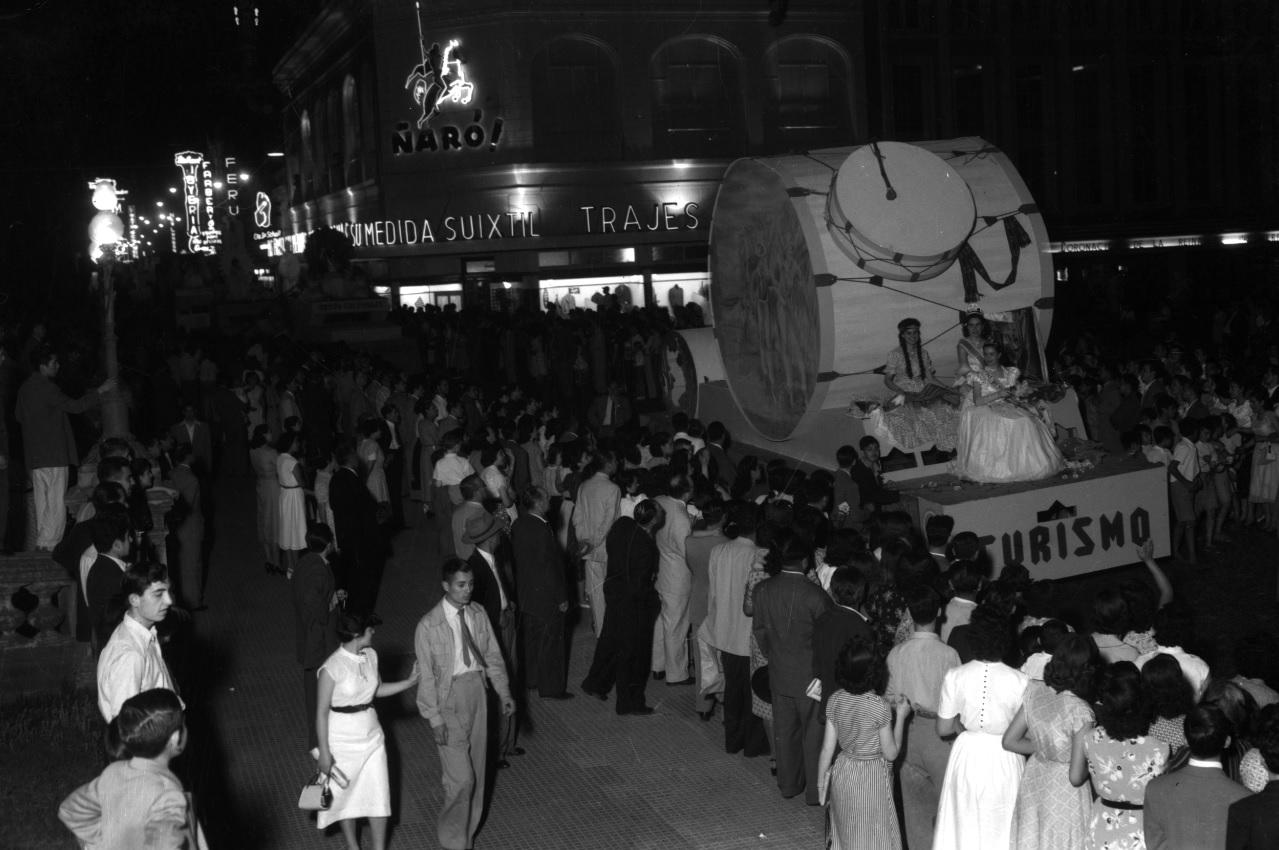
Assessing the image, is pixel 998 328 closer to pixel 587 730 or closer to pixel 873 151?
pixel 873 151

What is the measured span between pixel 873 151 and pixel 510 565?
631 centimetres

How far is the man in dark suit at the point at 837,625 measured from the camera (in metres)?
6.72

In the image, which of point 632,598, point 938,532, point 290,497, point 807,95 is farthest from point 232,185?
point 938,532

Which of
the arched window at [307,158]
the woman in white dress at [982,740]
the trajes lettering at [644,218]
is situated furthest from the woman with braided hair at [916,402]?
the arched window at [307,158]

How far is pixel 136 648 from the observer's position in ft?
20.4

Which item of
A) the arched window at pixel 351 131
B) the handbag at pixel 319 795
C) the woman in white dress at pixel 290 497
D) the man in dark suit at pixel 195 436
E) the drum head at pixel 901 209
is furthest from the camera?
the arched window at pixel 351 131

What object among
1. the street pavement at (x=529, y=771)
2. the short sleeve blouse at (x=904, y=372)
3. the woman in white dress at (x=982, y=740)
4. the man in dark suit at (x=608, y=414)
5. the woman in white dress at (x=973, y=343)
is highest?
the woman in white dress at (x=973, y=343)

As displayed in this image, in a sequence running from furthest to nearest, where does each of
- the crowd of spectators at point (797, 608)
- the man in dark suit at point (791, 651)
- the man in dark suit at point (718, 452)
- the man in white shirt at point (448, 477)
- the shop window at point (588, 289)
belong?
1. the shop window at point (588, 289)
2. the man in dark suit at point (718, 452)
3. the man in white shirt at point (448, 477)
4. the man in dark suit at point (791, 651)
5. the crowd of spectators at point (797, 608)

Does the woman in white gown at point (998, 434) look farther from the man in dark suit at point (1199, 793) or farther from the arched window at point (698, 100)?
the arched window at point (698, 100)

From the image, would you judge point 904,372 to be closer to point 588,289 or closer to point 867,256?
point 867,256

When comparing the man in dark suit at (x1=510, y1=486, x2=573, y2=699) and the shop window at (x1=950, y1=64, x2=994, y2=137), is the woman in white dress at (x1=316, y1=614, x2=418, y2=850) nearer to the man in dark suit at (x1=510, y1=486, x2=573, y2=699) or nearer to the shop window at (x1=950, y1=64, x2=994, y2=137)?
the man in dark suit at (x1=510, y1=486, x2=573, y2=699)

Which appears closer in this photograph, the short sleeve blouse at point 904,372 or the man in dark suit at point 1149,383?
the short sleeve blouse at point 904,372

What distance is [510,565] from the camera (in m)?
9.55

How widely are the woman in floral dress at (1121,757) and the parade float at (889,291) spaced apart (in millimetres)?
5942
